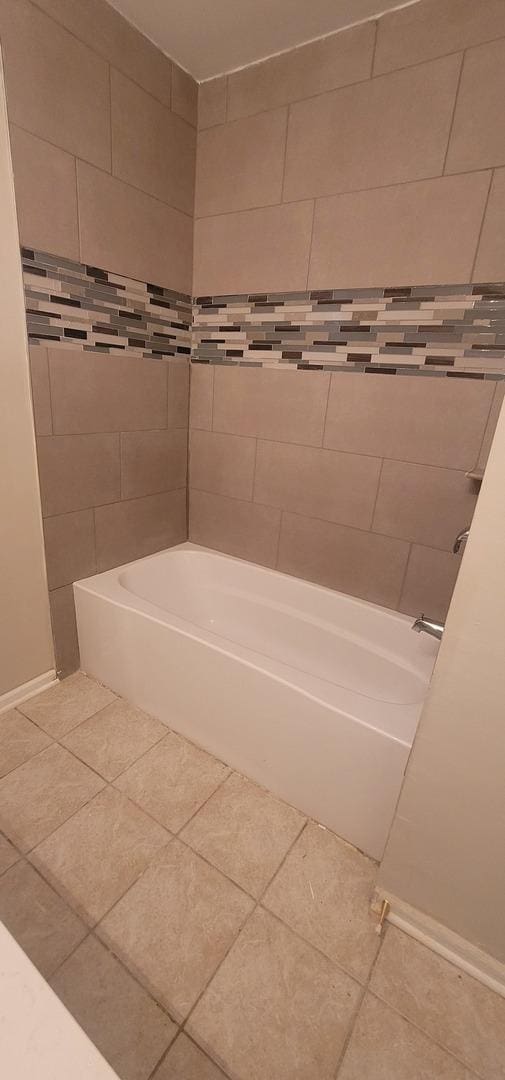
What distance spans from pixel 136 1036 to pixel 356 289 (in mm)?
2099

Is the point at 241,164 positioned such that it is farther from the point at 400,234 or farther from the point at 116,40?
the point at 400,234

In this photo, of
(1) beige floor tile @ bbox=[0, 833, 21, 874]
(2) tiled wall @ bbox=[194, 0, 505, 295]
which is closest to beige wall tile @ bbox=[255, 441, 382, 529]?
(2) tiled wall @ bbox=[194, 0, 505, 295]

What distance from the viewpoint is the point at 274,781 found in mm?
1373

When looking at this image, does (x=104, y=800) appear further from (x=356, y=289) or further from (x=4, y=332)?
(x=356, y=289)

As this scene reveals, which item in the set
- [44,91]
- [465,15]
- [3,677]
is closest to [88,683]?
[3,677]

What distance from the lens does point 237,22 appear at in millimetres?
1375

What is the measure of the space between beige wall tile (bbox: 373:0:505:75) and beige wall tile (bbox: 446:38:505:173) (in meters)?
0.05

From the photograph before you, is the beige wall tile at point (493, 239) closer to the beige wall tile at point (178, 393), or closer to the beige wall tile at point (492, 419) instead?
the beige wall tile at point (492, 419)

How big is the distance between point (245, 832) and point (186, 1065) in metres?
0.47

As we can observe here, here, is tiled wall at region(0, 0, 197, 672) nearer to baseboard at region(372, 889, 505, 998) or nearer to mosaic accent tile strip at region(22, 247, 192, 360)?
mosaic accent tile strip at region(22, 247, 192, 360)

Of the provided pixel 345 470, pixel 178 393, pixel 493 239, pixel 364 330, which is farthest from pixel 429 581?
pixel 178 393

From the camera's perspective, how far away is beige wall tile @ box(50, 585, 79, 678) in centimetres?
173

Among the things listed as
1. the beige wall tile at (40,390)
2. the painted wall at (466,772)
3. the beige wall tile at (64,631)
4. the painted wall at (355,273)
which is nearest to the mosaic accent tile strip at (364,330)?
the painted wall at (355,273)

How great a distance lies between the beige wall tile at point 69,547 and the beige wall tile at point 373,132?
146cm
